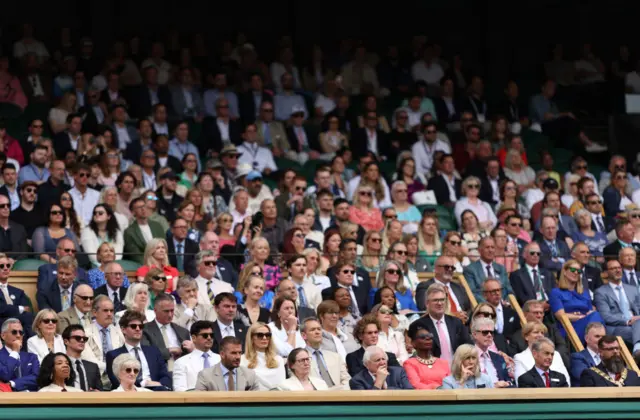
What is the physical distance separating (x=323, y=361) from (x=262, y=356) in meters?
0.50

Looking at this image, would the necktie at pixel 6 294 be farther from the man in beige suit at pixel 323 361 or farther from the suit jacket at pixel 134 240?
the man in beige suit at pixel 323 361

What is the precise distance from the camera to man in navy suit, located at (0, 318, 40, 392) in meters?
10.9

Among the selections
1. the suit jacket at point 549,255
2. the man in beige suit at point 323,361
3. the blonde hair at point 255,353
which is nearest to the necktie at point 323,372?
the man in beige suit at point 323,361

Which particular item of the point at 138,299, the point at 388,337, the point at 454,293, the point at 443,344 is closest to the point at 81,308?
the point at 138,299

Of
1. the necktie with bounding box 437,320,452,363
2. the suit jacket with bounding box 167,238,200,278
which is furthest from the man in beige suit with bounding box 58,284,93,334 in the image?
Result: the necktie with bounding box 437,320,452,363

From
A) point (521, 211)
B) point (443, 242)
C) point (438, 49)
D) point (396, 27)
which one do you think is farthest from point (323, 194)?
point (396, 27)

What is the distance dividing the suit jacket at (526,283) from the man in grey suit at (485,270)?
0.24 ft

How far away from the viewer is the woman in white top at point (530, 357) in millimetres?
12008

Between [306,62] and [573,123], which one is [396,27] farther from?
[573,123]

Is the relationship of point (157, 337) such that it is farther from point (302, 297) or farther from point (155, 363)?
point (302, 297)

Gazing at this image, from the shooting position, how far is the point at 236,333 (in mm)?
12203

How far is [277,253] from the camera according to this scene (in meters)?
13.9

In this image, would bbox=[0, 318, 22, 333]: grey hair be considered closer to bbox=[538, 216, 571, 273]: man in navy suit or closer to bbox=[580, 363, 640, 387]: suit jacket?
bbox=[580, 363, 640, 387]: suit jacket

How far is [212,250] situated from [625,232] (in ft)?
15.3
